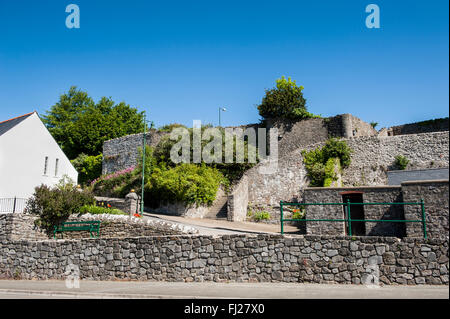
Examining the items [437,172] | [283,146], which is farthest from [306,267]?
[283,146]

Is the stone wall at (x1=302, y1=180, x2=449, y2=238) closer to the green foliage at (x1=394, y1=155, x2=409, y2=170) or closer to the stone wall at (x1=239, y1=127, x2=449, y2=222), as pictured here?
the stone wall at (x1=239, y1=127, x2=449, y2=222)

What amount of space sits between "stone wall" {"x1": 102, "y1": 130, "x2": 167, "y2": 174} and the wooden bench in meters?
13.6

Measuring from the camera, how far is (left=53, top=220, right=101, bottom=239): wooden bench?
13.9 metres

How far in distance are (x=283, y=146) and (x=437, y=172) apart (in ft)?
39.1

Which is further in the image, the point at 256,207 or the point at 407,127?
the point at 407,127

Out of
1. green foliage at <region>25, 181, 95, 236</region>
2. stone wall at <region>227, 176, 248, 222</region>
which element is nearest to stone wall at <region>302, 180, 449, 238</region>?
stone wall at <region>227, 176, 248, 222</region>

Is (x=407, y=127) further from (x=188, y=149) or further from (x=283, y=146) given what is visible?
(x=188, y=149)

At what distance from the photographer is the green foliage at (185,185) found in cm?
1986

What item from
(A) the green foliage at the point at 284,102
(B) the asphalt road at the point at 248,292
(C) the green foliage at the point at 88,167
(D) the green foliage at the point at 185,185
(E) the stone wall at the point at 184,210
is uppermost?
(A) the green foliage at the point at 284,102

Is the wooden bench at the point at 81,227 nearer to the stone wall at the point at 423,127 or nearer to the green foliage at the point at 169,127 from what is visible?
the green foliage at the point at 169,127

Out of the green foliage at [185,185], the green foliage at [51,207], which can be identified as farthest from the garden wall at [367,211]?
the green foliage at [51,207]

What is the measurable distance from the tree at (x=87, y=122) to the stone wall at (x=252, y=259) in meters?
24.1
